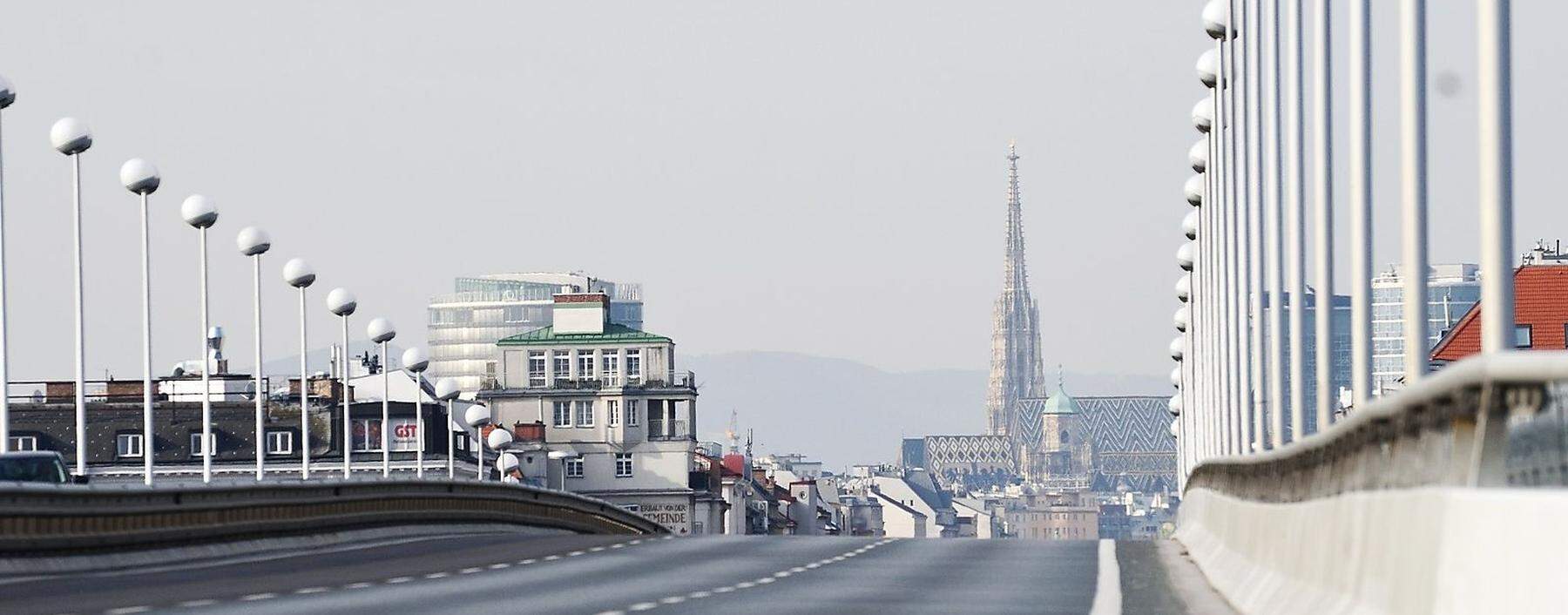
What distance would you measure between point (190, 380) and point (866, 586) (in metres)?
108

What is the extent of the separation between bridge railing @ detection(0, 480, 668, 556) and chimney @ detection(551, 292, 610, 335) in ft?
400

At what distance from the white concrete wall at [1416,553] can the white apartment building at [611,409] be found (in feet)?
440

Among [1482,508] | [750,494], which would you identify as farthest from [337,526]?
[750,494]

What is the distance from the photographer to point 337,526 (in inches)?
1383

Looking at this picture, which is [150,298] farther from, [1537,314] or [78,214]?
[1537,314]

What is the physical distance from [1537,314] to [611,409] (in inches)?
2861

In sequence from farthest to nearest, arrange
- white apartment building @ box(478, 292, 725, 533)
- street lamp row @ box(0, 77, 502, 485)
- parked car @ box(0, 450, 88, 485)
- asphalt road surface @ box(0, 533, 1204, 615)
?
white apartment building @ box(478, 292, 725, 533), street lamp row @ box(0, 77, 502, 485), parked car @ box(0, 450, 88, 485), asphalt road surface @ box(0, 533, 1204, 615)

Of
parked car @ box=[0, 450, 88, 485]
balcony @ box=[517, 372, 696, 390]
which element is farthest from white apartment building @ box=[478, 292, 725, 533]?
parked car @ box=[0, 450, 88, 485]

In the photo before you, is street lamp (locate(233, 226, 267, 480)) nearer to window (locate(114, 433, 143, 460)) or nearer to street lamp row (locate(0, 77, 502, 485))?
street lamp row (locate(0, 77, 502, 485))

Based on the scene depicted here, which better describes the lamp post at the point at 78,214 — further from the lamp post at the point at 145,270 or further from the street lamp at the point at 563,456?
the street lamp at the point at 563,456

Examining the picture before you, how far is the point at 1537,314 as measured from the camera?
320ft

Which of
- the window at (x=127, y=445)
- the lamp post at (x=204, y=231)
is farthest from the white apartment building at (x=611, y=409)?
the lamp post at (x=204, y=231)

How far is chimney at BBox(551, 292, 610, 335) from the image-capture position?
168875mm

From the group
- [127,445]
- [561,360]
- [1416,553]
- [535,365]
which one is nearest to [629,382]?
[561,360]
